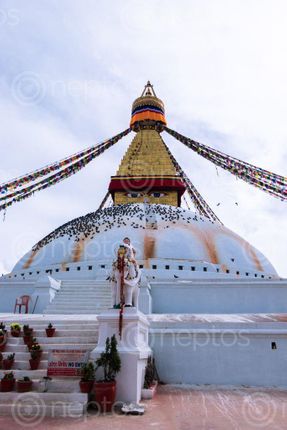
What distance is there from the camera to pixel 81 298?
41.1ft

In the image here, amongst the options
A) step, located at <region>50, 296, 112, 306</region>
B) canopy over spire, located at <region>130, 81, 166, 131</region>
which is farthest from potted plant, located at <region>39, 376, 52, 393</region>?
canopy over spire, located at <region>130, 81, 166, 131</region>

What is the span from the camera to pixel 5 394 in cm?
547

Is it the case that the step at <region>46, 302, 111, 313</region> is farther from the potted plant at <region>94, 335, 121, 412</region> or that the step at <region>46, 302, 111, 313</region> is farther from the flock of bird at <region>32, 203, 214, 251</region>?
the potted plant at <region>94, 335, 121, 412</region>

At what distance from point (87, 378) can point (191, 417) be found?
162 cm

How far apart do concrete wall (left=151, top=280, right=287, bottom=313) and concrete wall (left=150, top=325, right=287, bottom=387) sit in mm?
4270

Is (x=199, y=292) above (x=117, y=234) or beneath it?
beneath

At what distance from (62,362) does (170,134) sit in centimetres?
2292

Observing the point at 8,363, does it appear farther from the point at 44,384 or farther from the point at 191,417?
the point at 191,417

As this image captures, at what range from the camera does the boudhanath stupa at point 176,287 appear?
7809 mm

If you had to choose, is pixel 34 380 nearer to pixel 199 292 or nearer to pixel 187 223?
pixel 199 292

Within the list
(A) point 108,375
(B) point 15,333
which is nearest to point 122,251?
(A) point 108,375

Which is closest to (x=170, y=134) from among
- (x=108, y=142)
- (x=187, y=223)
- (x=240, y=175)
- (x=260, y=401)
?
(x=108, y=142)

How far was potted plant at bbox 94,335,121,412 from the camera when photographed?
5.43 meters

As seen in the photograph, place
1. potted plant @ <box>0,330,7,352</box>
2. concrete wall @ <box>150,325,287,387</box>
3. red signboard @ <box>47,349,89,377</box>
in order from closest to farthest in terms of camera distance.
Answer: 1. red signboard @ <box>47,349,89,377</box>
2. potted plant @ <box>0,330,7,352</box>
3. concrete wall @ <box>150,325,287,387</box>
